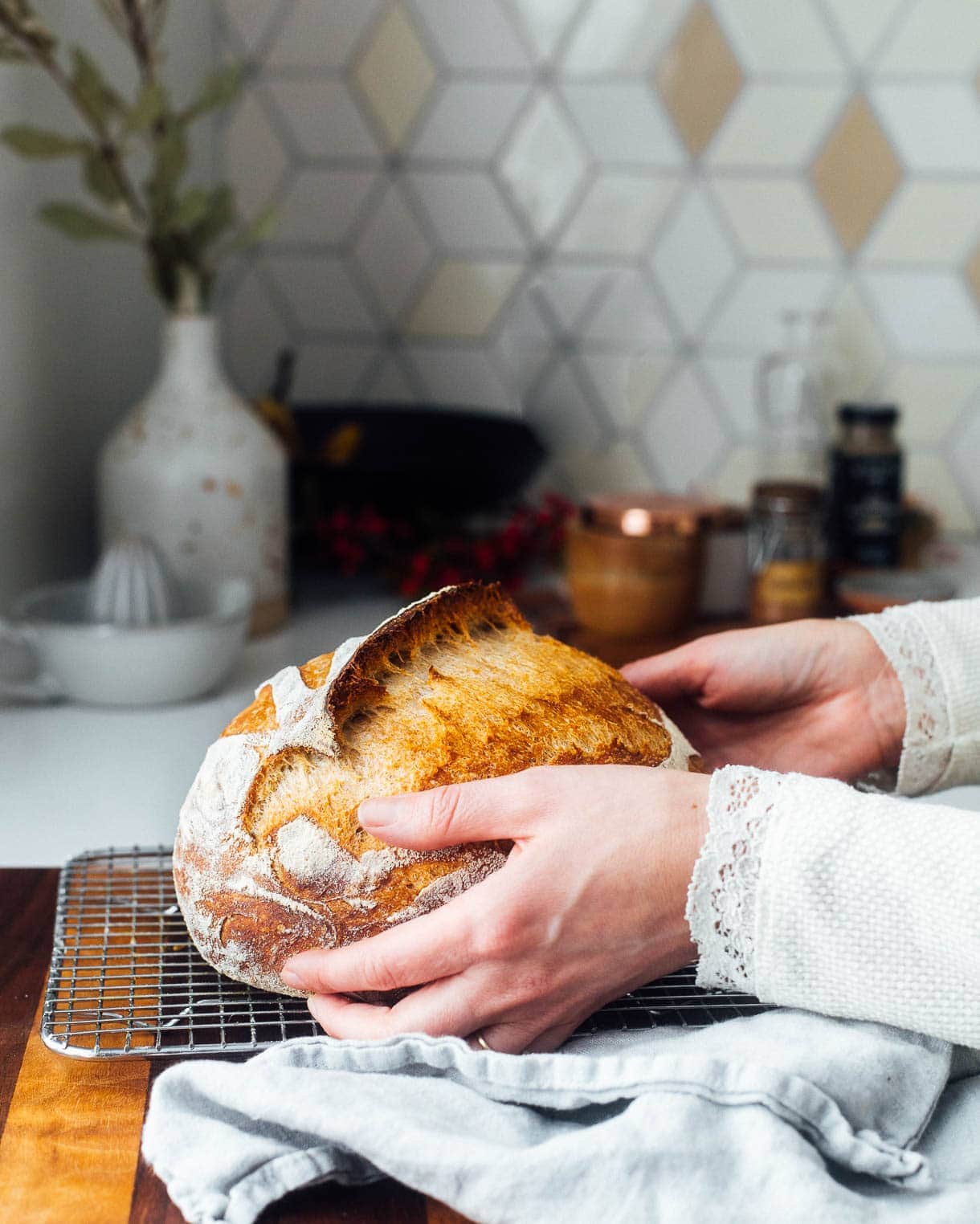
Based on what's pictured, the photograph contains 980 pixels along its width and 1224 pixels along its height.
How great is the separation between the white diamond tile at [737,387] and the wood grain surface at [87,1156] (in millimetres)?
1441

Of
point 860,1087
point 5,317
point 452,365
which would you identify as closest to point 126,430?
point 5,317

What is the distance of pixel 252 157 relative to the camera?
195 cm

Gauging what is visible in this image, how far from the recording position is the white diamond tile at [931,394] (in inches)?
75.2

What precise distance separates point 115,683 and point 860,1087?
0.86 meters

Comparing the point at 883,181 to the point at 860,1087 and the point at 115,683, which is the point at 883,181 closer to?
the point at 115,683

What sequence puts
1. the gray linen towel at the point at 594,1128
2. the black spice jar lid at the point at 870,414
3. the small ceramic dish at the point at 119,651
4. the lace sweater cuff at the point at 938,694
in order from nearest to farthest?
the gray linen towel at the point at 594,1128 → the lace sweater cuff at the point at 938,694 → the small ceramic dish at the point at 119,651 → the black spice jar lid at the point at 870,414

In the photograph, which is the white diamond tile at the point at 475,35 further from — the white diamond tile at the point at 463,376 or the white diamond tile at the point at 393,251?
the white diamond tile at the point at 463,376

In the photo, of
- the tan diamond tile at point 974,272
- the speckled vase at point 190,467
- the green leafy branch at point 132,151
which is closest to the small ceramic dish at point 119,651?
the speckled vase at point 190,467

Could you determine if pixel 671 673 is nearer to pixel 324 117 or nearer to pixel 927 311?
pixel 927 311

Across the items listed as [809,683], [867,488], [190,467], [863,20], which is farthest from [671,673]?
[863,20]

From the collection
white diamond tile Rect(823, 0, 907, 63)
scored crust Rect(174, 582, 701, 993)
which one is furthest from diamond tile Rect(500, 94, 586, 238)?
scored crust Rect(174, 582, 701, 993)

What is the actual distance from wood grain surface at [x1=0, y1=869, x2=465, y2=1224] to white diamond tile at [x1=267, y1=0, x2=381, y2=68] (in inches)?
60.3

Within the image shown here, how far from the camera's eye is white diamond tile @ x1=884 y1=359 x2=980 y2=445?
6.27 feet

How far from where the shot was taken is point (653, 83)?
6.09ft
